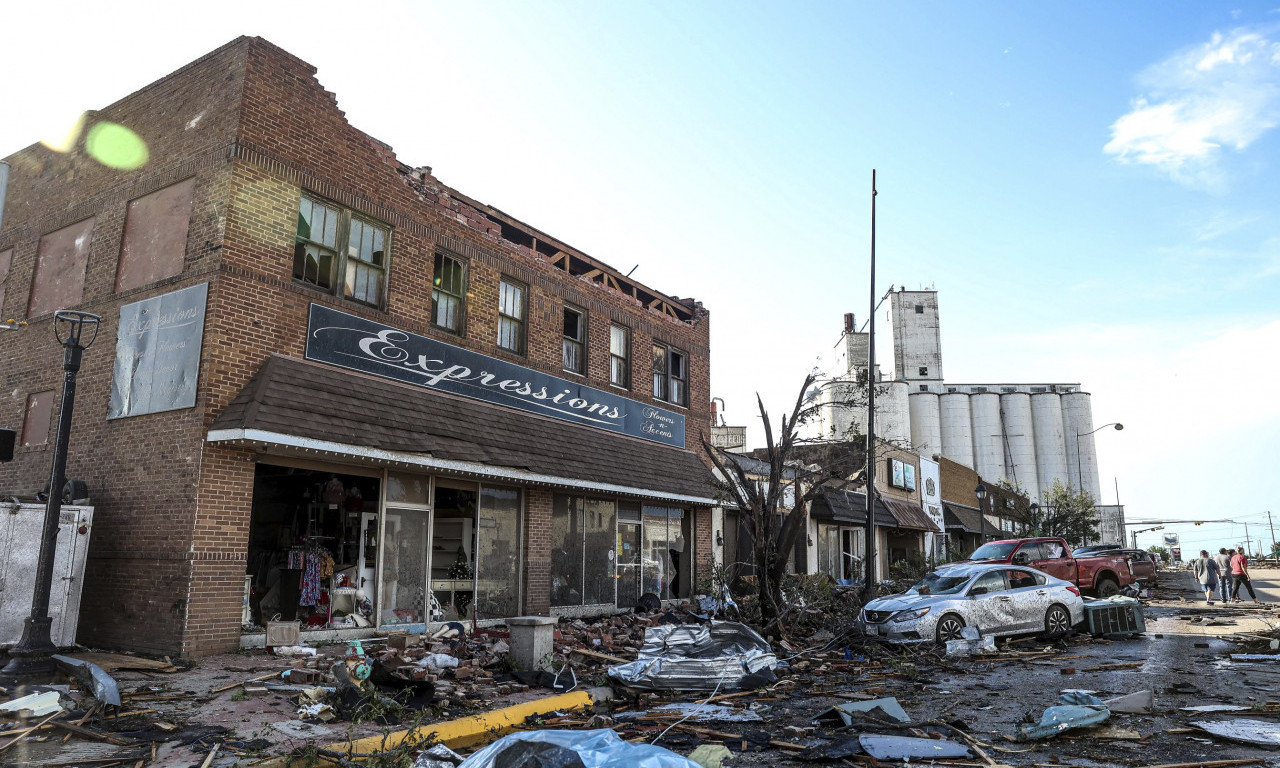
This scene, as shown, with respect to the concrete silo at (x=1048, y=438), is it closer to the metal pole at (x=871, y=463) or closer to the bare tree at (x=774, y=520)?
the metal pole at (x=871, y=463)

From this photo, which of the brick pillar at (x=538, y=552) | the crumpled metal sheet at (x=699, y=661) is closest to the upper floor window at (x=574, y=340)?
the brick pillar at (x=538, y=552)

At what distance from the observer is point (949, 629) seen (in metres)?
14.0

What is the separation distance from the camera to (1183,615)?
2056 centimetres

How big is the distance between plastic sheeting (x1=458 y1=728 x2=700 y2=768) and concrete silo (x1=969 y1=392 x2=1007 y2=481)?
75.4 metres

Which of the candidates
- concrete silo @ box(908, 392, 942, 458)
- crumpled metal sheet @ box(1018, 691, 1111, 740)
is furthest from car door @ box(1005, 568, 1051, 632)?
concrete silo @ box(908, 392, 942, 458)

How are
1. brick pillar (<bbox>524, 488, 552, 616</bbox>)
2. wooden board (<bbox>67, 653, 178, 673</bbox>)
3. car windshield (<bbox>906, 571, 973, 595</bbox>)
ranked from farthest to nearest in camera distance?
brick pillar (<bbox>524, 488, 552, 616</bbox>) < car windshield (<bbox>906, 571, 973, 595</bbox>) < wooden board (<bbox>67, 653, 178, 673</bbox>)

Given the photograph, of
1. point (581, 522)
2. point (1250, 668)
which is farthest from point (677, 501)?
point (1250, 668)

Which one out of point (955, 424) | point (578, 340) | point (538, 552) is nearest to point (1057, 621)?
point (538, 552)

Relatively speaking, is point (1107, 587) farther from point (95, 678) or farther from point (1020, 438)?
point (1020, 438)

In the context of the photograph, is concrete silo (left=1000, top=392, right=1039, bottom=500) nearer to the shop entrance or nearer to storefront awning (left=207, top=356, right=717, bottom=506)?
storefront awning (left=207, top=356, right=717, bottom=506)

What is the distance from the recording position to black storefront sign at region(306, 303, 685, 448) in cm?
1302

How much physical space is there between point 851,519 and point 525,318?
17.2 metres

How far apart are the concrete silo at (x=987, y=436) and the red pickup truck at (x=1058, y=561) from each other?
5248 cm

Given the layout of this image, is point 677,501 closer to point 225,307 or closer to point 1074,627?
point 1074,627
